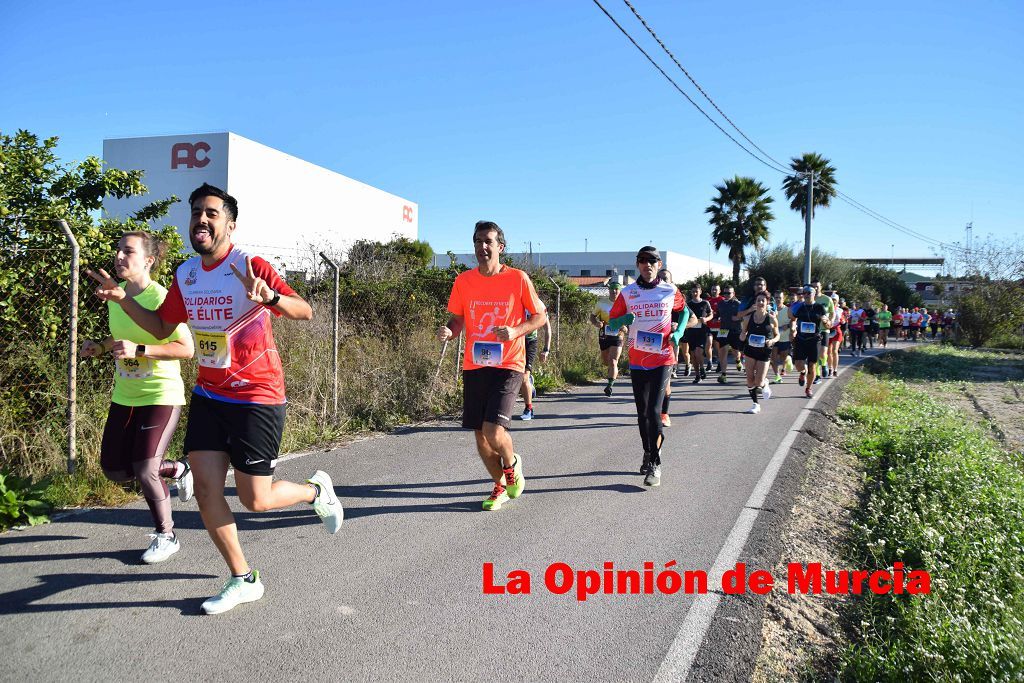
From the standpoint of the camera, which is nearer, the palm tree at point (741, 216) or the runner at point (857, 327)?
the runner at point (857, 327)

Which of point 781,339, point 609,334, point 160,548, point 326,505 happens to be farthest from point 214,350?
point 781,339

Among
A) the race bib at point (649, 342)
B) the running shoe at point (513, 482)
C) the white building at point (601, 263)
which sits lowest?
the running shoe at point (513, 482)

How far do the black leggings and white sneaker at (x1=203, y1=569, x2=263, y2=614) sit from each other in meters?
3.55

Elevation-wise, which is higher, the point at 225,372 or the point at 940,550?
the point at 225,372

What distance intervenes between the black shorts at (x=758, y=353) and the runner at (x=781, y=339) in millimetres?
2363

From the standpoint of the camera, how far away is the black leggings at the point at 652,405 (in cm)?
612

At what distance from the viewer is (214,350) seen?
11.6ft

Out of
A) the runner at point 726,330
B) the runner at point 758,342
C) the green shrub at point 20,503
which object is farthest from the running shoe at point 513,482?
the runner at point 726,330

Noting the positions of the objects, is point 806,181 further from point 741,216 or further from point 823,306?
point 823,306

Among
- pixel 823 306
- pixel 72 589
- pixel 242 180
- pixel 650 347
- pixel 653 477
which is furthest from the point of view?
pixel 242 180

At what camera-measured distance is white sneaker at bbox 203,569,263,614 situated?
3465 millimetres

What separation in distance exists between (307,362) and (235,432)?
18.5ft

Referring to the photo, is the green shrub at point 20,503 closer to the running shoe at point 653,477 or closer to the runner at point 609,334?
the running shoe at point 653,477

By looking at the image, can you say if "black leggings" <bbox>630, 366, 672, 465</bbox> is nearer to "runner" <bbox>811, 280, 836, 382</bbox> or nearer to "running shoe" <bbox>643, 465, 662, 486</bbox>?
"running shoe" <bbox>643, 465, 662, 486</bbox>
